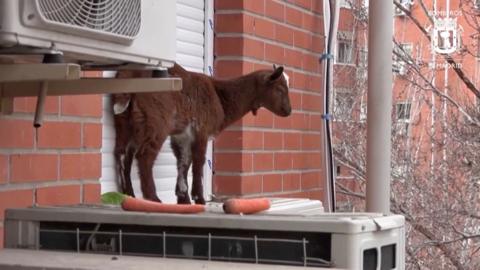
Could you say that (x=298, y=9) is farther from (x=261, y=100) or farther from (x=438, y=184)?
(x=438, y=184)

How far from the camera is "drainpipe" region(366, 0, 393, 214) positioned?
359cm

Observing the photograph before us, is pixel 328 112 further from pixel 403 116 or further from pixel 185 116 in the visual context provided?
pixel 403 116

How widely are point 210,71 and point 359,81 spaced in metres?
5.73

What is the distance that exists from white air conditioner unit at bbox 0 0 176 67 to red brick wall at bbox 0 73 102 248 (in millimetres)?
640

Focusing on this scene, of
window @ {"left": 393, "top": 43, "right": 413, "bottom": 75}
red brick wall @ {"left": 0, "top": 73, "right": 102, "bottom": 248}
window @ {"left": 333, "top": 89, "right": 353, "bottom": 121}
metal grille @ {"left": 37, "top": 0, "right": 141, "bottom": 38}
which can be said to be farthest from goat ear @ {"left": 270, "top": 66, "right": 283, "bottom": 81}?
window @ {"left": 333, "top": 89, "right": 353, "bottom": 121}

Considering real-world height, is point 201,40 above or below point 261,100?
above

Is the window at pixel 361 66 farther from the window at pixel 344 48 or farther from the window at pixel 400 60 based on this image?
the window at pixel 400 60

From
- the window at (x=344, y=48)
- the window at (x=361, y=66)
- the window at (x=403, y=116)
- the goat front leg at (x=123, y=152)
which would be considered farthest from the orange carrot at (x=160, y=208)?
the window at (x=403, y=116)

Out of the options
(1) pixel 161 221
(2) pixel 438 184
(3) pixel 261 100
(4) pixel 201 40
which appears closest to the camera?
(1) pixel 161 221

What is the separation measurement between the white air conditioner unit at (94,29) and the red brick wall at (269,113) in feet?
6.39

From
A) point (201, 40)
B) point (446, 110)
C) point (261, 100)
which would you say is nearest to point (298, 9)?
point (201, 40)

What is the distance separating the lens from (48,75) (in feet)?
6.11

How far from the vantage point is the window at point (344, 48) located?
9.46m

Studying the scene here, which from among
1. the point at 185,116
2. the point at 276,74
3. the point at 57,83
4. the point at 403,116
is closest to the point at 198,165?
the point at 185,116
